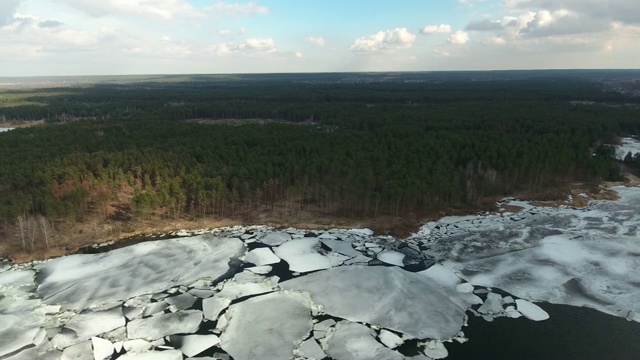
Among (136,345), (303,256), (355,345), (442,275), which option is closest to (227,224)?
(303,256)

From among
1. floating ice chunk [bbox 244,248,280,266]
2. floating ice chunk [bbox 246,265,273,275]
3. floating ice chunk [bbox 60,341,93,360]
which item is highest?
floating ice chunk [bbox 244,248,280,266]

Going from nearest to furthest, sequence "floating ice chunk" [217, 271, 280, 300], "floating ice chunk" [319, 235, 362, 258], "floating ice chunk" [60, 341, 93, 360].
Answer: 1. "floating ice chunk" [60, 341, 93, 360]
2. "floating ice chunk" [217, 271, 280, 300]
3. "floating ice chunk" [319, 235, 362, 258]

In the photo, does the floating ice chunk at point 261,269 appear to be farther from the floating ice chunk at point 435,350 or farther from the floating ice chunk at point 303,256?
the floating ice chunk at point 435,350

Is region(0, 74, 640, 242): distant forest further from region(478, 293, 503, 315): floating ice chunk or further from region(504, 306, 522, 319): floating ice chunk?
region(504, 306, 522, 319): floating ice chunk

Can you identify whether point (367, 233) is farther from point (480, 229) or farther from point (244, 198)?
point (244, 198)

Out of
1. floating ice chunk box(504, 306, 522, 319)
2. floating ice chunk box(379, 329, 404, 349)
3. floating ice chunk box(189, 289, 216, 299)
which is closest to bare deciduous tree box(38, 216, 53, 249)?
floating ice chunk box(189, 289, 216, 299)
